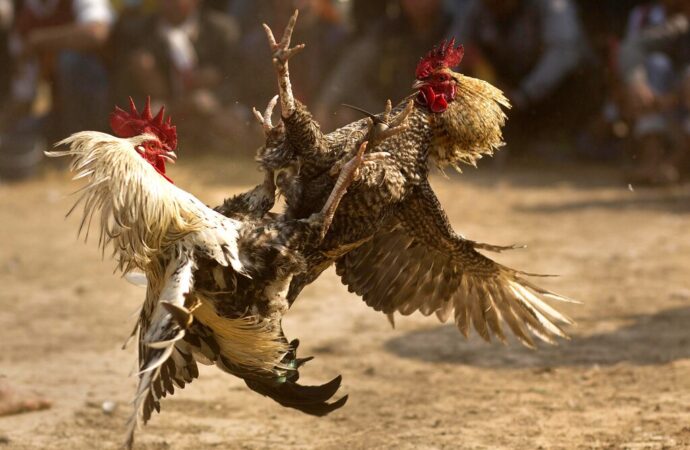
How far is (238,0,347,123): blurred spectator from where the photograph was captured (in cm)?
876

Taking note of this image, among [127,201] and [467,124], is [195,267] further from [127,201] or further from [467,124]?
[467,124]

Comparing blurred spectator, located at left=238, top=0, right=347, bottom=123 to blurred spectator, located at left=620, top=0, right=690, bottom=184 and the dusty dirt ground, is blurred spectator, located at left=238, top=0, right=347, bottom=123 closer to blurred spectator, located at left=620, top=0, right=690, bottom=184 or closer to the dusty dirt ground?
the dusty dirt ground

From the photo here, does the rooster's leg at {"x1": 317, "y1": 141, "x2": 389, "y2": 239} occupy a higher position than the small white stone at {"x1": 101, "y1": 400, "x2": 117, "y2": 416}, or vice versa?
the rooster's leg at {"x1": 317, "y1": 141, "x2": 389, "y2": 239}

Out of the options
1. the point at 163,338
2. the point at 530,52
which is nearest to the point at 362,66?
the point at 530,52

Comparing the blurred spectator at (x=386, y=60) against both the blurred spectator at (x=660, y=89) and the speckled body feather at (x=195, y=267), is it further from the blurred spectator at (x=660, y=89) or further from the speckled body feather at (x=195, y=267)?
the speckled body feather at (x=195, y=267)

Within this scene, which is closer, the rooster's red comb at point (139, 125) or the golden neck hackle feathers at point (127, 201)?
the golden neck hackle feathers at point (127, 201)

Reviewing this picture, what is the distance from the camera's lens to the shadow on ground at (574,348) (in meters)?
4.80

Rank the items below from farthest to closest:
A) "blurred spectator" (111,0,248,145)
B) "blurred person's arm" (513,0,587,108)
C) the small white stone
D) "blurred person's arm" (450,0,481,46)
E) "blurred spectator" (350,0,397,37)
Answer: "blurred spectator" (350,0,397,37), "blurred spectator" (111,0,248,145), "blurred person's arm" (450,0,481,46), "blurred person's arm" (513,0,587,108), the small white stone

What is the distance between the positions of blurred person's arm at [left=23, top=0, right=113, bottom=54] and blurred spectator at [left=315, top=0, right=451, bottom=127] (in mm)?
2103

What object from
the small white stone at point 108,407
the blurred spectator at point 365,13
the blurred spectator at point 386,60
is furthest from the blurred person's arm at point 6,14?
the small white stone at point 108,407

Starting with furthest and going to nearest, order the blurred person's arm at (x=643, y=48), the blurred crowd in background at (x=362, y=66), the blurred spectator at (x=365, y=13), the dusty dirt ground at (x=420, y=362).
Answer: the blurred spectator at (x=365, y=13) → the blurred crowd in background at (x=362, y=66) → the blurred person's arm at (x=643, y=48) → the dusty dirt ground at (x=420, y=362)

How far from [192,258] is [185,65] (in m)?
6.74

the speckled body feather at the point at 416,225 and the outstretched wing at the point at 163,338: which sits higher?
the speckled body feather at the point at 416,225

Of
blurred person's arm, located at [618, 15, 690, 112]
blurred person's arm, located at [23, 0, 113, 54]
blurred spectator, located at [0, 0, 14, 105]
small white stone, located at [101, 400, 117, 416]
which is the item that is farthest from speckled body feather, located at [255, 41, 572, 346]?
blurred spectator, located at [0, 0, 14, 105]
